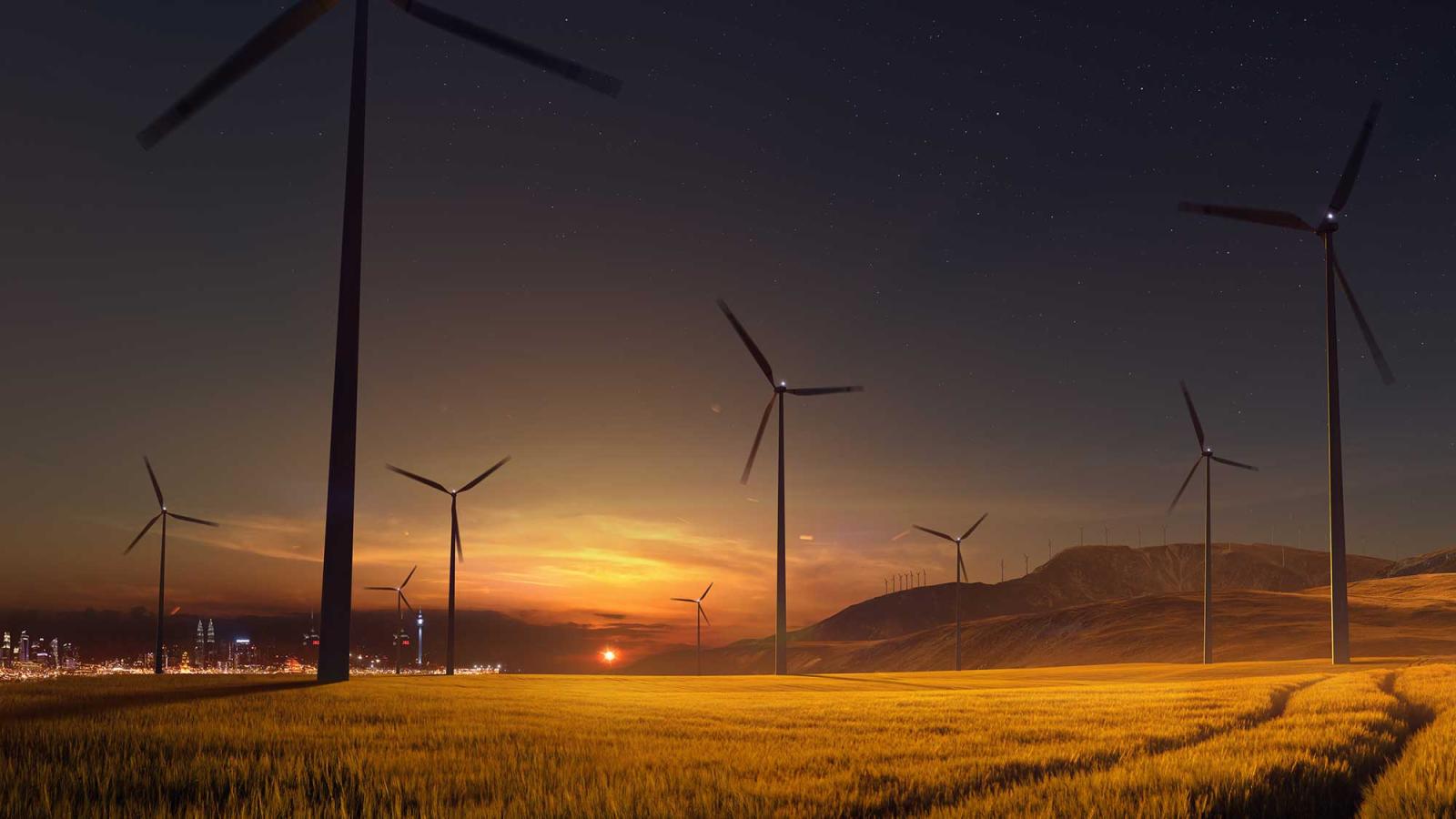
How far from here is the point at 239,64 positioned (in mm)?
32719

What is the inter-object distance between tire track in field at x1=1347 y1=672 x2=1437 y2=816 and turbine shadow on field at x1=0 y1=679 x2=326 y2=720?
19491 mm

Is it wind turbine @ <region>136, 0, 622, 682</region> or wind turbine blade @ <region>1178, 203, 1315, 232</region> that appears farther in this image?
wind turbine blade @ <region>1178, 203, 1315, 232</region>

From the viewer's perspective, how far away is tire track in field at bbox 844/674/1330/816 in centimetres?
1057

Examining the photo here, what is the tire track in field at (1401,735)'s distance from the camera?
13363 millimetres

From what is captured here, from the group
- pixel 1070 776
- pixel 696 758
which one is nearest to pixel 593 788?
pixel 696 758

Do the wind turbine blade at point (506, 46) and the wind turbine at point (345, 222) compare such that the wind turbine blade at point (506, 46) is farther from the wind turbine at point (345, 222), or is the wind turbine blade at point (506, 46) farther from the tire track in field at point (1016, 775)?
the tire track in field at point (1016, 775)

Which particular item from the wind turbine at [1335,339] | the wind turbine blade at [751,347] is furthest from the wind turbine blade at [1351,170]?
the wind turbine blade at [751,347]

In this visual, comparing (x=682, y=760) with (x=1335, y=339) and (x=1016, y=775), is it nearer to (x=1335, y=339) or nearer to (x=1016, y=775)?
(x=1016, y=775)

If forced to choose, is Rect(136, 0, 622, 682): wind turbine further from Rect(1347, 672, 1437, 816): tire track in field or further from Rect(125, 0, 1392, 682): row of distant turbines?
Rect(1347, 672, 1437, 816): tire track in field

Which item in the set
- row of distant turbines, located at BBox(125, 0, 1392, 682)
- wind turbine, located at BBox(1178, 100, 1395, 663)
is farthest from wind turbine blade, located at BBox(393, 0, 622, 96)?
wind turbine, located at BBox(1178, 100, 1395, 663)

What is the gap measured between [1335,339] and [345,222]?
6421 centimetres

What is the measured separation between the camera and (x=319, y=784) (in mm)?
10516

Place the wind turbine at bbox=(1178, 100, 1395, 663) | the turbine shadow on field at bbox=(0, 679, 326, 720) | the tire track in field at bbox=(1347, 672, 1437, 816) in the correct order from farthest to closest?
1. the wind turbine at bbox=(1178, 100, 1395, 663)
2. the turbine shadow on field at bbox=(0, 679, 326, 720)
3. the tire track in field at bbox=(1347, 672, 1437, 816)

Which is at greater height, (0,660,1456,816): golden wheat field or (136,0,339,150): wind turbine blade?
(136,0,339,150): wind turbine blade
